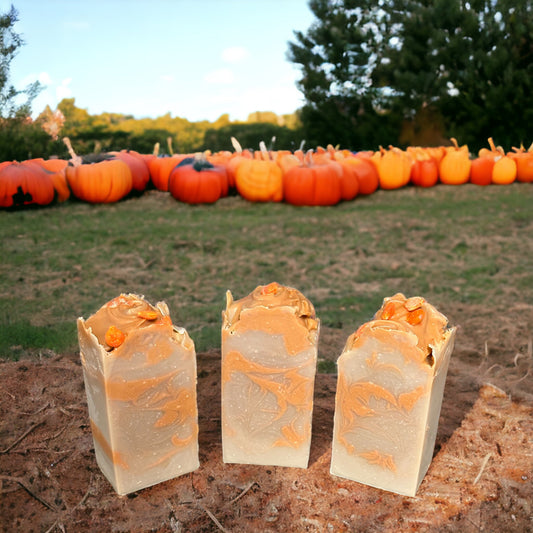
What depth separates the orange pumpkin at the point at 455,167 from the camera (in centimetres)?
951

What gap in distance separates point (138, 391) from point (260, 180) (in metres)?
6.02

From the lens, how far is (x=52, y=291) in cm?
490

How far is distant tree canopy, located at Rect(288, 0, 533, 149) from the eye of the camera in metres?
13.7

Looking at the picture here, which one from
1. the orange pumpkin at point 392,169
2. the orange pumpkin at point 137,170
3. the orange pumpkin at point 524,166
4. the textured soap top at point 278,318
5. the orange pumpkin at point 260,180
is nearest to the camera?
the textured soap top at point 278,318

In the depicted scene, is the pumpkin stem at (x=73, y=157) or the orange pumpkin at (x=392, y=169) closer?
the pumpkin stem at (x=73, y=157)

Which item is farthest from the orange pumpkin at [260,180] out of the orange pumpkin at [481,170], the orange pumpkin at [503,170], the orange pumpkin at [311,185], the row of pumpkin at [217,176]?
the orange pumpkin at [503,170]

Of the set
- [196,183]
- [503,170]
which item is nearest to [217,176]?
[196,183]

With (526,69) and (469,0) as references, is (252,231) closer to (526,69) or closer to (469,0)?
(526,69)

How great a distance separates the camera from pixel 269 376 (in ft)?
7.56

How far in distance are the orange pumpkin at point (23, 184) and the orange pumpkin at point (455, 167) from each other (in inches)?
245

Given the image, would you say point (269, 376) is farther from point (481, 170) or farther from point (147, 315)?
point (481, 170)

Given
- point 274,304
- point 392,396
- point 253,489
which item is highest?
point 274,304

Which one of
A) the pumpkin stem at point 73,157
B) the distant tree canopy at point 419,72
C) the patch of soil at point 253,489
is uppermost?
the distant tree canopy at point 419,72

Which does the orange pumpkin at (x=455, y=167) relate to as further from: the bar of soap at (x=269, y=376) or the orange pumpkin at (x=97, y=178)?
the bar of soap at (x=269, y=376)
